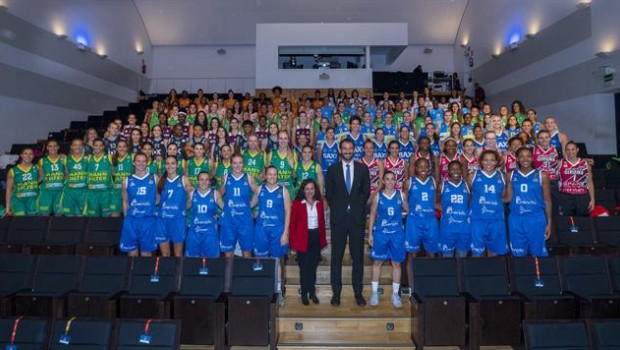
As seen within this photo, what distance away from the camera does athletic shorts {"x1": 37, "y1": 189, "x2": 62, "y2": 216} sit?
6.73m

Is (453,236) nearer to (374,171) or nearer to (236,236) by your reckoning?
(374,171)

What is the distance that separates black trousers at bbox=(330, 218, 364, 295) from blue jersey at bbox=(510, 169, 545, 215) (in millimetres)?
1907

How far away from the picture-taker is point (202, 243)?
5.70m

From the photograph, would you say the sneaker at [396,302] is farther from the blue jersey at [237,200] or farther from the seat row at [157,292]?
the blue jersey at [237,200]

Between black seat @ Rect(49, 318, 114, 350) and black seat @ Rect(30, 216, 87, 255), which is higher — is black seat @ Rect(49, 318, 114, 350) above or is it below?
below

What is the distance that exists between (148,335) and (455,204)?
144 inches

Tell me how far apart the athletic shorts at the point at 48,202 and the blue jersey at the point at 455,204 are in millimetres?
5346

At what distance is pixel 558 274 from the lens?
5.13 metres

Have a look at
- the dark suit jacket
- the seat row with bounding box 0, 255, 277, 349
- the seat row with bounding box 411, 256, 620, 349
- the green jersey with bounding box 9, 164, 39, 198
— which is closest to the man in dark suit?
the dark suit jacket

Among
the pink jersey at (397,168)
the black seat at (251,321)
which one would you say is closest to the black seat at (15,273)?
the black seat at (251,321)

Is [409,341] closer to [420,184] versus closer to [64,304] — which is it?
[420,184]

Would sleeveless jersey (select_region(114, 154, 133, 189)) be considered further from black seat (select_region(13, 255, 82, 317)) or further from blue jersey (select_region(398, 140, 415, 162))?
blue jersey (select_region(398, 140, 415, 162))

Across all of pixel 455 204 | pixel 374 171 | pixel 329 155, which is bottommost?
pixel 455 204

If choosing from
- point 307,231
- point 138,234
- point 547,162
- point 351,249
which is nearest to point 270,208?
point 307,231
